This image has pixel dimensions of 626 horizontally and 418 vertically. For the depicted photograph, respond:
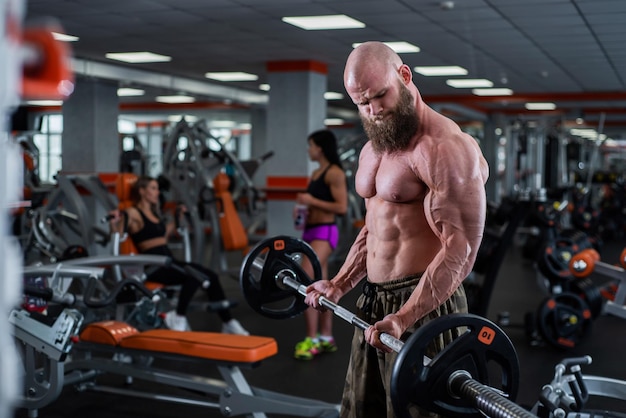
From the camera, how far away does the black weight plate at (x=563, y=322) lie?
14.0ft

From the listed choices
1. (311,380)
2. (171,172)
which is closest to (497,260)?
(311,380)

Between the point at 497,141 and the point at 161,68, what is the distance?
25.8 feet

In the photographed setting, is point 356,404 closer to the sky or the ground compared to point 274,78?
closer to the ground

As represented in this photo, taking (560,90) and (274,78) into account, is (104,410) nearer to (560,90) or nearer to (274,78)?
(274,78)

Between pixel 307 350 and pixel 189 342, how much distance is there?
1.20 m

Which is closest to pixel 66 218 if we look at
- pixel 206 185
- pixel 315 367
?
pixel 206 185

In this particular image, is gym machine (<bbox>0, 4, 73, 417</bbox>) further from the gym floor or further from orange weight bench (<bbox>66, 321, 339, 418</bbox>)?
the gym floor

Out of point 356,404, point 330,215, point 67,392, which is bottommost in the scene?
point 67,392

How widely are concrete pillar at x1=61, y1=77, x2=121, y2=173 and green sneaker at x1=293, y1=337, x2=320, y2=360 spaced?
5.10 m

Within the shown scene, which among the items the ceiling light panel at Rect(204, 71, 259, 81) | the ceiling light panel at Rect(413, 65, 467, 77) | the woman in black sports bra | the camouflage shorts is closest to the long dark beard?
the camouflage shorts

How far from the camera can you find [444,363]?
4.41 feet

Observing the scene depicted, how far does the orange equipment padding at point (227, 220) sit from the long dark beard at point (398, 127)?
4120 millimetres

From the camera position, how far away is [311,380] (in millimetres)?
3559

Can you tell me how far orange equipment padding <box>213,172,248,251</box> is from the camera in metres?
5.77
